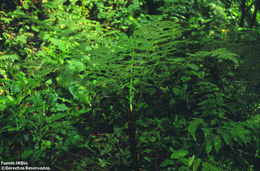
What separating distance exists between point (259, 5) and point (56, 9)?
9.77 feet

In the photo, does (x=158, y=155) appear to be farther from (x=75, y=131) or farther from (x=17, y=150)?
(x=17, y=150)

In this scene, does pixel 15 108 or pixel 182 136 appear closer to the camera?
pixel 15 108

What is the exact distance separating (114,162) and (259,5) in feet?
9.22

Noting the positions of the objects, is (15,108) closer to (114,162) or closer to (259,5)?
(114,162)

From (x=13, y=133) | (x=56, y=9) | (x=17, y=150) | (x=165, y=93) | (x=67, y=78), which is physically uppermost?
(x=56, y=9)

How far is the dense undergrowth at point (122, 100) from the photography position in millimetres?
1253

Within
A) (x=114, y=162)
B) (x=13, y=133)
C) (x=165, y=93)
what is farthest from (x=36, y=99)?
(x=165, y=93)

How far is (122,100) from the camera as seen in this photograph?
1357mm

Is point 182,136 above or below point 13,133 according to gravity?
below

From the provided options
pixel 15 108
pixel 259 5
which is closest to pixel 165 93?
pixel 15 108

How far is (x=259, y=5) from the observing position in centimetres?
245

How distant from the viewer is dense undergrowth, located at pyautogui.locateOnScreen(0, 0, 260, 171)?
49.3 inches

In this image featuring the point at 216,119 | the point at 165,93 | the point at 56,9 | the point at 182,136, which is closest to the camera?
the point at 216,119

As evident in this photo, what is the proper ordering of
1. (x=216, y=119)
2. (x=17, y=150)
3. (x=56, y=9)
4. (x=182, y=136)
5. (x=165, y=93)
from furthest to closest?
(x=56, y=9) < (x=165, y=93) < (x=182, y=136) < (x=216, y=119) < (x=17, y=150)
